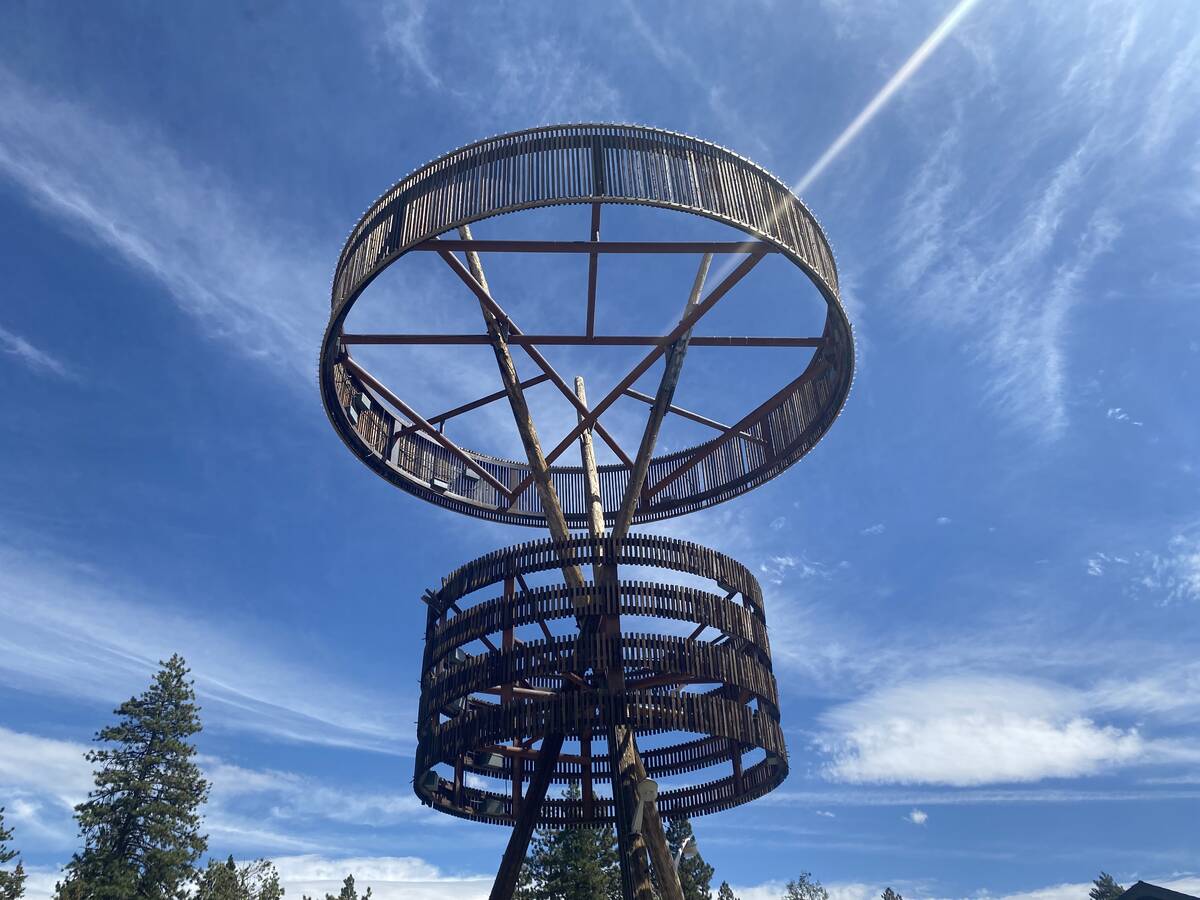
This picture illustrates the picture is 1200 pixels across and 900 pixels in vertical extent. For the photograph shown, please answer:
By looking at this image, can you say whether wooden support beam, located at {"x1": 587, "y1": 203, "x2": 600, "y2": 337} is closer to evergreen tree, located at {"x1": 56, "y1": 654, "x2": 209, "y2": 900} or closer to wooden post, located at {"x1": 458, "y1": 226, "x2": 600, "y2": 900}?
wooden post, located at {"x1": 458, "y1": 226, "x2": 600, "y2": 900}

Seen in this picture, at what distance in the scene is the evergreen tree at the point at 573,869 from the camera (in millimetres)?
38125

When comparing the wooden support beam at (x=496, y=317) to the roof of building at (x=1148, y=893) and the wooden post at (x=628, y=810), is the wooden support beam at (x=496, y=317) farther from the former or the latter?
the roof of building at (x=1148, y=893)

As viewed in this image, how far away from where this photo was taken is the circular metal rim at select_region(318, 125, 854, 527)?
44.7 ft

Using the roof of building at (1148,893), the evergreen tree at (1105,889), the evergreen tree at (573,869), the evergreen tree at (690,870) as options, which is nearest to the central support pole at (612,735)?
the roof of building at (1148,893)

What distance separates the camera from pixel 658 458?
2233 cm

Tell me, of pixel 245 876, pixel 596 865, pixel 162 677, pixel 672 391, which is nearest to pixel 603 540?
pixel 672 391

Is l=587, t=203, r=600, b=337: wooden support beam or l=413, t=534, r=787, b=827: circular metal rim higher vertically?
l=587, t=203, r=600, b=337: wooden support beam

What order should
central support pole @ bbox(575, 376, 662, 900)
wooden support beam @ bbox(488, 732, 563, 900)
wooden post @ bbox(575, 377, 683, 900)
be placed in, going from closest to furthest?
wooden post @ bbox(575, 377, 683, 900), central support pole @ bbox(575, 376, 662, 900), wooden support beam @ bbox(488, 732, 563, 900)

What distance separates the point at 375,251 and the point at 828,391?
9223 millimetres

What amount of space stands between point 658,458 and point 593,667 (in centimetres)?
890

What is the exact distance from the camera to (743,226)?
13.4 metres

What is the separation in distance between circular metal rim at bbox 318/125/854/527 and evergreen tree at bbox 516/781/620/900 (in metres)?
23.1

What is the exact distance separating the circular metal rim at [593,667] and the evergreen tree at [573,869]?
2296cm

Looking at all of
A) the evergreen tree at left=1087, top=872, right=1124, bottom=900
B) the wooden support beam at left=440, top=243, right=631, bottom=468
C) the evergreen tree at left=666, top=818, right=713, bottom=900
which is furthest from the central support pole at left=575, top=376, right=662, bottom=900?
the evergreen tree at left=1087, top=872, right=1124, bottom=900
